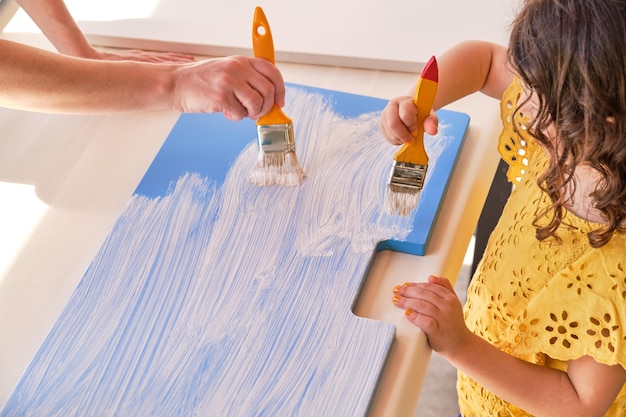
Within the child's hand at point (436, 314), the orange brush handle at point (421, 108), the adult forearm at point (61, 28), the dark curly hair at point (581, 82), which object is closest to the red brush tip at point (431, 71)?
the orange brush handle at point (421, 108)

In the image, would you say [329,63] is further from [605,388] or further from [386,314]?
[605,388]

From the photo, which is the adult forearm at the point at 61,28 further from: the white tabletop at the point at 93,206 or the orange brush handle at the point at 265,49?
the orange brush handle at the point at 265,49

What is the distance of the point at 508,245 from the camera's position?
100 centimetres

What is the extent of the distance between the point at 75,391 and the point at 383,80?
0.63 m

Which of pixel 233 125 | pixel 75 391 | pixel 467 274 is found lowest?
pixel 467 274

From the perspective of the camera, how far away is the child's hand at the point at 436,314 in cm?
92

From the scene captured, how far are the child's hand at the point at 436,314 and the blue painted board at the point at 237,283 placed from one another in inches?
1.9

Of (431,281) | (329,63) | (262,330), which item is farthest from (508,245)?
(329,63)

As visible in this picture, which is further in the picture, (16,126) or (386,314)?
(16,126)

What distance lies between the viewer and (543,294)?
2.98ft

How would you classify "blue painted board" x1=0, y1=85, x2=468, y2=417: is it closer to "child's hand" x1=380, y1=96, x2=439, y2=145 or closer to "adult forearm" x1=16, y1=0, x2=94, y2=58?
"child's hand" x1=380, y1=96, x2=439, y2=145

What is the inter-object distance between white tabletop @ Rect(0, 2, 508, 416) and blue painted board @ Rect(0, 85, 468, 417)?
28 mm

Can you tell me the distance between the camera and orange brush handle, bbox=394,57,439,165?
3.10 ft

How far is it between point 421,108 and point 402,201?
0.12 m
